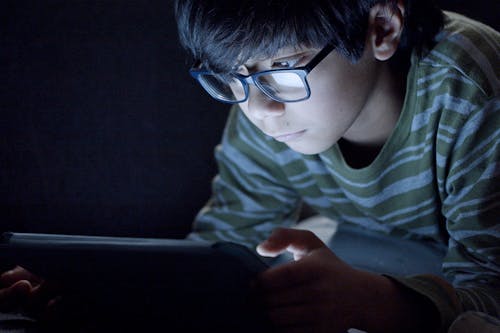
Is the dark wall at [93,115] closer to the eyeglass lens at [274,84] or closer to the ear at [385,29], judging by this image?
the eyeglass lens at [274,84]

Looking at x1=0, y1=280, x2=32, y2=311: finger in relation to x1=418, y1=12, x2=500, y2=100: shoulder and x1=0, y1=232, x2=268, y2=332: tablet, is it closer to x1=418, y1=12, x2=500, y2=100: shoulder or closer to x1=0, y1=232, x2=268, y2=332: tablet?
x1=0, y1=232, x2=268, y2=332: tablet

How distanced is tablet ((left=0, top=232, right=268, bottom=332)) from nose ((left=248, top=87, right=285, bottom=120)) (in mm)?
264

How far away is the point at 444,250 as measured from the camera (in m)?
0.94

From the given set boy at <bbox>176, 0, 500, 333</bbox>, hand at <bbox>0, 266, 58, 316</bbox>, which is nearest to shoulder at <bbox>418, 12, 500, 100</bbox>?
boy at <bbox>176, 0, 500, 333</bbox>

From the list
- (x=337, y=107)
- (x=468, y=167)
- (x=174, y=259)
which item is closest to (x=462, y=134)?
(x=468, y=167)

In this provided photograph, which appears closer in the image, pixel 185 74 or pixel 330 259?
pixel 330 259

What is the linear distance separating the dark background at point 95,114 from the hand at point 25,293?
231 millimetres

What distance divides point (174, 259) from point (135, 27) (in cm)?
51

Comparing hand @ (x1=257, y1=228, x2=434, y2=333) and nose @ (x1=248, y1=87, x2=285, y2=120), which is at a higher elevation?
nose @ (x1=248, y1=87, x2=285, y2=120)

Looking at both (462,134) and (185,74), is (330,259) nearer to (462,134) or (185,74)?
(462,134)

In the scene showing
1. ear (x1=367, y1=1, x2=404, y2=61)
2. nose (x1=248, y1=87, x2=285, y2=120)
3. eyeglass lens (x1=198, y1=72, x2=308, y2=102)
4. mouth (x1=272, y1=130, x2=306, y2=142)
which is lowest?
mouth (x1=272, y1=130, x2=306, y2=142)

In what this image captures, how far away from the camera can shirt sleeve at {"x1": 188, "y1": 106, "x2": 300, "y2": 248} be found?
101 centimetres

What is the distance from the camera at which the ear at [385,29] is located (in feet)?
2.43

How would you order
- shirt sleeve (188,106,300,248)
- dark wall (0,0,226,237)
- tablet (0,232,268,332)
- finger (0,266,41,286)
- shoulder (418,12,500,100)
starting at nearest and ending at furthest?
tablet (0,232,268,332), finger (0,266,41,286), shoulder (418,12,500,100), dark wall (0,0,226,237), shirt sleeve (188,106,300,248)
